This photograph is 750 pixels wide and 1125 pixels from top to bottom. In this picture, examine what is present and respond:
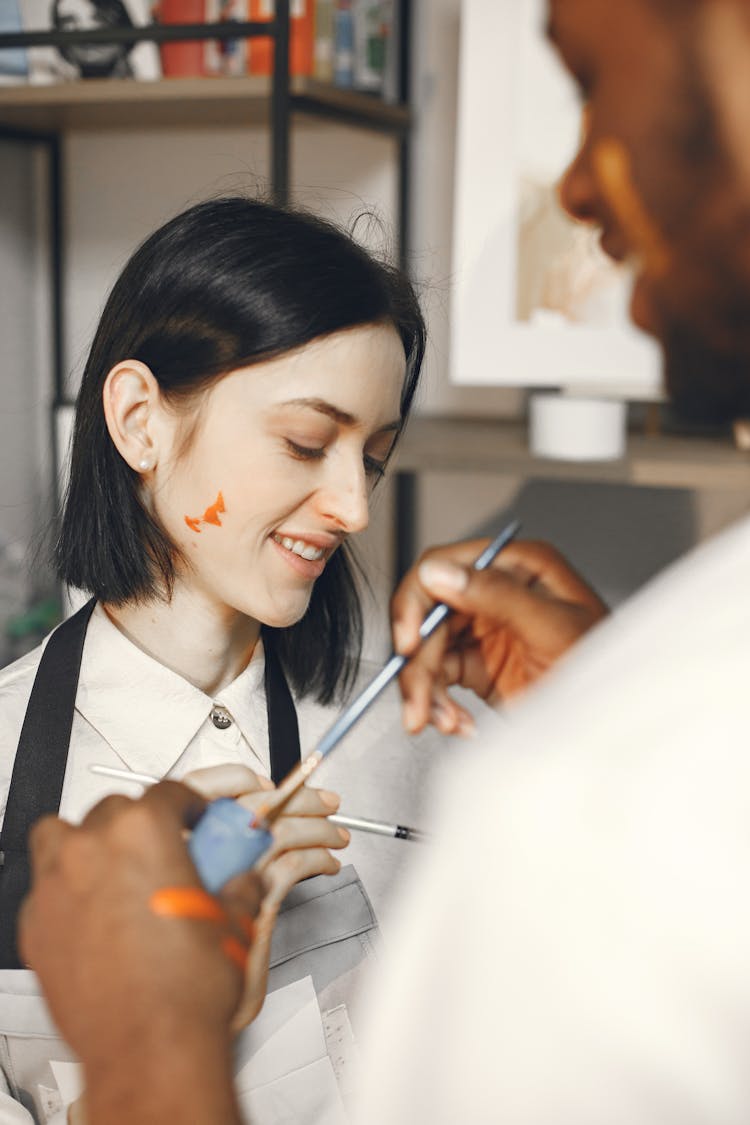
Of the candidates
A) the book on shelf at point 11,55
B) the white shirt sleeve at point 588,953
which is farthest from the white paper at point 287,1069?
the book on shelf at point 11,55

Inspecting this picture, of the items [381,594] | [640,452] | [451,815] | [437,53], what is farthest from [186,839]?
[437,53]

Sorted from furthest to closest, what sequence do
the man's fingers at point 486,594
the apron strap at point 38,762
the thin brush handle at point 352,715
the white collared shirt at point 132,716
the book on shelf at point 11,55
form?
the book on shelf at point 11,55, the white collared shirt at point 132,716, the apron strap at point 38,762, the man's fingers at point 486,594, the thin brush handle at point 352,715

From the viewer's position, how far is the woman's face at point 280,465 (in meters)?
0.96

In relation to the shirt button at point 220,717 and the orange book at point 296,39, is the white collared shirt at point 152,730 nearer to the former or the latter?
the shirt button at point 220,717

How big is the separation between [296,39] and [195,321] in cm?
75

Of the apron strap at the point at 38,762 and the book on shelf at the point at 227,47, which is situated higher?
the book on shelf at the point at 227,47

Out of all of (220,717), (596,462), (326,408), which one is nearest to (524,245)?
(596,462)

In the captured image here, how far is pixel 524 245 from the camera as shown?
59.0 inches

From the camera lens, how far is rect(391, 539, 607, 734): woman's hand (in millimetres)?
A: 785

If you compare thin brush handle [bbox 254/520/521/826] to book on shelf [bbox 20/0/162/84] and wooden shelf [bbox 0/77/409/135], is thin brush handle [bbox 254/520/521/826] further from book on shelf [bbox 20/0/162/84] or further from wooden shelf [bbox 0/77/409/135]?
book on shelf [bbox 20/0/162/84]

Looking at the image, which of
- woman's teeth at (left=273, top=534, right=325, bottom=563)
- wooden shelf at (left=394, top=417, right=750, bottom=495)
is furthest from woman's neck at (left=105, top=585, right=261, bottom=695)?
wooden shelf at (left=394, top=417, right=750, bottom=495)

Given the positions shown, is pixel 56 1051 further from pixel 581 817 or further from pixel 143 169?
pixel 143 169

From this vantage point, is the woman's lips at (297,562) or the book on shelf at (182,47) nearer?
the woman's lips at (297,562)

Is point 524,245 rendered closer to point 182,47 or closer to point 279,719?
point 182,47
